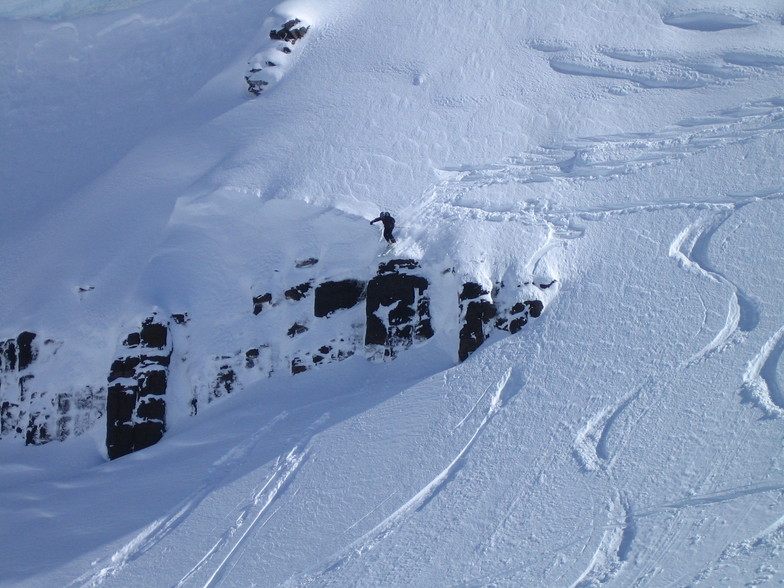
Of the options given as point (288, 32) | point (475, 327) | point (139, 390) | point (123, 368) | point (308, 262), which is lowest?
point (139, 390)

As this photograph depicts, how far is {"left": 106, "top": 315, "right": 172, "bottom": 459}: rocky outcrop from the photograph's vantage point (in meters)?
6.84

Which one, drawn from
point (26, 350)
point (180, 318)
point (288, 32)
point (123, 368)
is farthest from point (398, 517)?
point (288, 32)

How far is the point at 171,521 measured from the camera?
6160 mm

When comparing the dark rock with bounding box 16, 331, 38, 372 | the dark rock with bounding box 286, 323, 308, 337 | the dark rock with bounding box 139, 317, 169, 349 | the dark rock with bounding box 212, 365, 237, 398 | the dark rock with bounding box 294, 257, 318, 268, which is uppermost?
the dark rock with bounding box 294, 257, 318, 268

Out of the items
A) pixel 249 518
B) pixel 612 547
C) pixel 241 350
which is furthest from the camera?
pixel 241 350

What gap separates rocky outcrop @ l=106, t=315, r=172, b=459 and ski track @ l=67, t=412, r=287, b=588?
2.97 feet

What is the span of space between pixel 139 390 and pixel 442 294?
326 cm

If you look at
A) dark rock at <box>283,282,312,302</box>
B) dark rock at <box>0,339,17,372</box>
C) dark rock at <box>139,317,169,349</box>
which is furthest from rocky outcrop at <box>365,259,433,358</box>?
dark rock at <box>0,339,17,372</box>

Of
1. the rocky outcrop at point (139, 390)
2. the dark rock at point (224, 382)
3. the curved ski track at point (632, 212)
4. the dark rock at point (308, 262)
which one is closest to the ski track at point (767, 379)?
the curved ski track at point (632, 212)

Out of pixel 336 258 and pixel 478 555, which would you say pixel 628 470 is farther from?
pixel 336 258

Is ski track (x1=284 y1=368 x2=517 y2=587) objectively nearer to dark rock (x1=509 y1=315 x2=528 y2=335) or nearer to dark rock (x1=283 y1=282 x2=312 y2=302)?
dark rock (x1=509 y1=315 x2=528 y2=335)

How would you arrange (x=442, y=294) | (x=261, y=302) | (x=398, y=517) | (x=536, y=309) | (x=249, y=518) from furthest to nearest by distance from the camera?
(x=261, y=302) < (x=442, y=294) < (x=536, y=309) < (x=249, y=518) < (x=398, y=517)

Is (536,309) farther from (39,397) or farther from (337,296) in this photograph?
(39,397)

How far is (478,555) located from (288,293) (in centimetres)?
321
